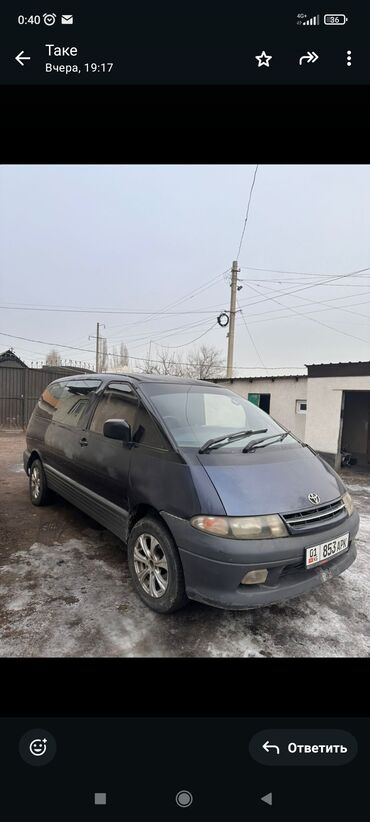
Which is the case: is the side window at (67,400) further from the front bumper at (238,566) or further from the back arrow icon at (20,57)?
the back arrow icon at (20,57)

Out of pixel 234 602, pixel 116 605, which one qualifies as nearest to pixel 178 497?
pixel 234 602

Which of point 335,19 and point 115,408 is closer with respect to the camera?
point 335,19

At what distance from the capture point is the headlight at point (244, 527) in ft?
6.36

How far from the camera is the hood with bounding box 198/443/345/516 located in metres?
2.04

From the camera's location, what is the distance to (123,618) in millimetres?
2328

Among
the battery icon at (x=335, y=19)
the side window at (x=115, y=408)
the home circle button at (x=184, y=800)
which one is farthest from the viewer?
the side window at (x=115, y=408)

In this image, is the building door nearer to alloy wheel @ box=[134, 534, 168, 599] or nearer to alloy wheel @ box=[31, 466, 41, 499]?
alloy wheel @ box=[31, 466, 41, 499]

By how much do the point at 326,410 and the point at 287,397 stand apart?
6.17 ft

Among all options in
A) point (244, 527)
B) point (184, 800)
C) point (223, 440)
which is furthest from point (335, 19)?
point (223, 440)

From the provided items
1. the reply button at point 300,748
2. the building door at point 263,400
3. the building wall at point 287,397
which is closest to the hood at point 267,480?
the reply button at point 300,748

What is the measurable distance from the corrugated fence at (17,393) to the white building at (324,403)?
6849mm

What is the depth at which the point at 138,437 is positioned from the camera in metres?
2.73

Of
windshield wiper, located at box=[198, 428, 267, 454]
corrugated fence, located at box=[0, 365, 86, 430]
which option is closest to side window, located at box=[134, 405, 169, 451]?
windshield wiper, located at box=[198, 428, 267, 454]

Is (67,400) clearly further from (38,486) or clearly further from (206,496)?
(206,496)
